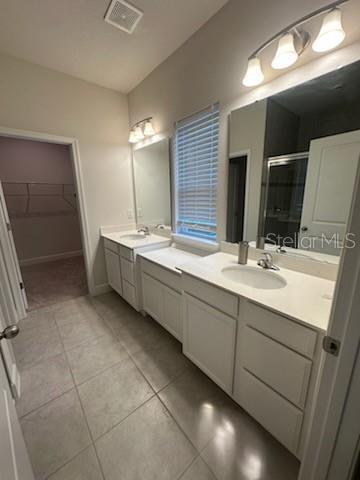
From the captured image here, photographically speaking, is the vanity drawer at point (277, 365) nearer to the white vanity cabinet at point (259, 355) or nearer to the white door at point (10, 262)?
Result: the white vanity cabinet at point (259, 355)

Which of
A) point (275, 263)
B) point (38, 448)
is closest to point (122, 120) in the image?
point (275, 263)

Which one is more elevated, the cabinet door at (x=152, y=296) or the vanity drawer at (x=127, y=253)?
the vanity drawer at (x=127, y=253)

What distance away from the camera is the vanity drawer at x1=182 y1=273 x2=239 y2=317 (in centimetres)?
116

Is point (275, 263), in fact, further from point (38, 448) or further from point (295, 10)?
point (38, 448)

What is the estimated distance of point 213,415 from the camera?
1291 mm

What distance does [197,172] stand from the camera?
2010 millimetres

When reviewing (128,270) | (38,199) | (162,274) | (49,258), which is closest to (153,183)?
(128,270)

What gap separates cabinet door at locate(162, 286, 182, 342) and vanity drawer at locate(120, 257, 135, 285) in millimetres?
525

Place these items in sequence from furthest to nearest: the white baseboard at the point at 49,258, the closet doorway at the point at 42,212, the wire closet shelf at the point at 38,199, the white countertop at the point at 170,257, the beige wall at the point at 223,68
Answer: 1. the white baseboard at the point at 49,258
2. the wire closet shelf at the point at 38,199
3. the closet doorway at the point at 42,212
4. the white countertop at the point at 170,257
5. the beige wall at the point at 223,68

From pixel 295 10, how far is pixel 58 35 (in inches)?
72.7

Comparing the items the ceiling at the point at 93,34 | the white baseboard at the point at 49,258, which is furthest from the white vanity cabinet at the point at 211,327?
the white baseboard at the point at 49,258

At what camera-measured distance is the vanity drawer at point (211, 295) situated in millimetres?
1157

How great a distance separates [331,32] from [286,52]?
204 millimetres

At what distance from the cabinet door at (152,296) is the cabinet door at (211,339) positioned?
0.44m
